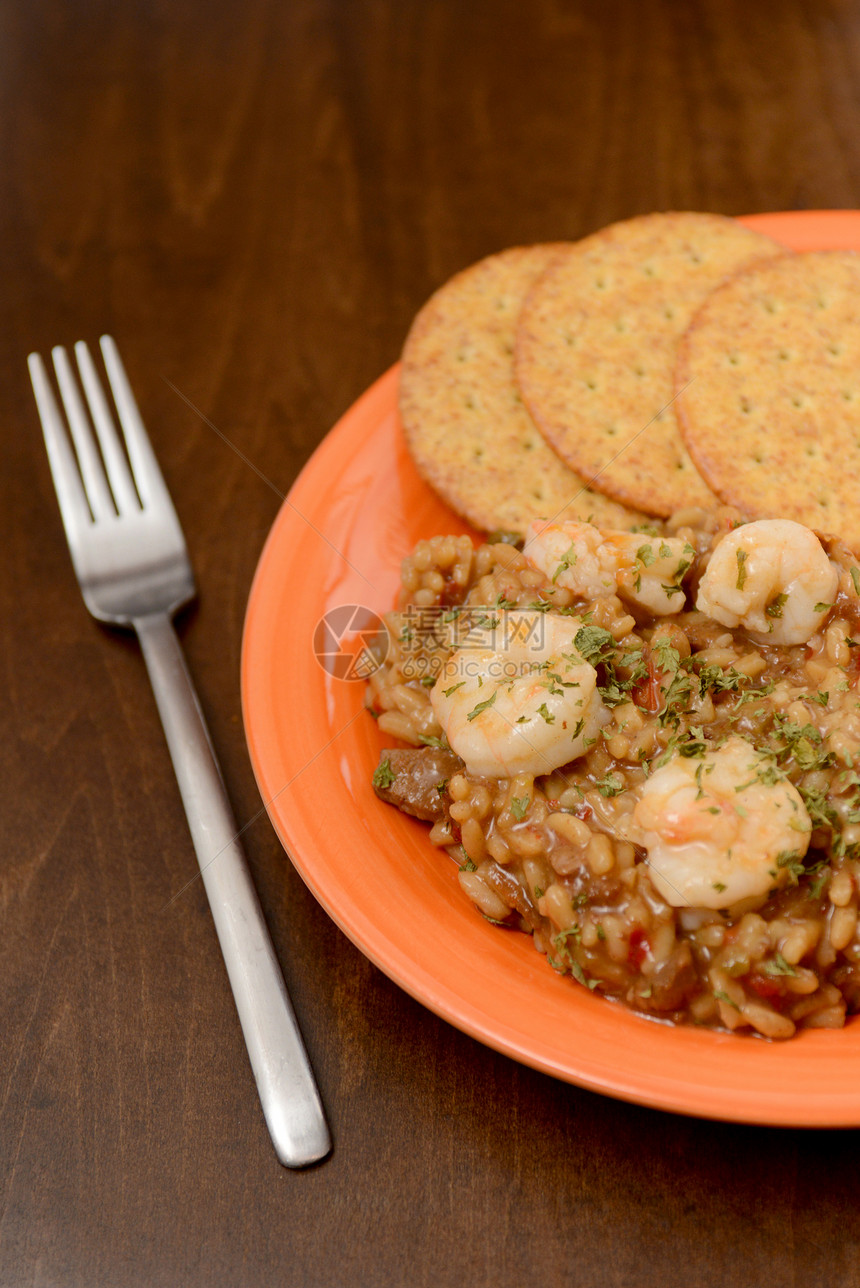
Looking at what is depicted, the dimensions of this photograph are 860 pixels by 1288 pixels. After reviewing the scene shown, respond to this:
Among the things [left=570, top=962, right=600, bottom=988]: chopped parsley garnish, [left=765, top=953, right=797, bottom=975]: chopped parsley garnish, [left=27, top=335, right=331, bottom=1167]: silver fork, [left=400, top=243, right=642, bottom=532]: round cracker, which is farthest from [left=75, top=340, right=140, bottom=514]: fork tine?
[left=765, top=953, right=797, bottom=975]: chopped parsley garnish

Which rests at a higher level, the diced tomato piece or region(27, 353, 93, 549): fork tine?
region(27, 353, 93, 549): fork tine

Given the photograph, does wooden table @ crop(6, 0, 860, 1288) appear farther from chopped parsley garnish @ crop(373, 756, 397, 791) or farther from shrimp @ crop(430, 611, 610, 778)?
shrimp @ crop(430, 611, 610, 778)

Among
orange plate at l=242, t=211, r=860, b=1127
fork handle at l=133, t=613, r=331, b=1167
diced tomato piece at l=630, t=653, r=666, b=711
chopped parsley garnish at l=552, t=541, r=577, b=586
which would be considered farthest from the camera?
chopped parsley garnish at l=552, t=541, r=577, b=586

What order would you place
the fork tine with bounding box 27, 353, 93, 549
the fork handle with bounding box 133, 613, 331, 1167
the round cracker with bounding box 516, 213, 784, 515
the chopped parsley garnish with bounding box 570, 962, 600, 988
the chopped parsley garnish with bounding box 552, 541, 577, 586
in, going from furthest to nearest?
the fork tine with bounding box 27, 353, 93, 549
the round cracker with bounding box 516, 213, 784, 515
the chopped parsley garnish with bounding box 552, 541, 577, 586
the fork handle with bounding box 133, 613, 331, 1167
the chopped parsley garnish with bounding box 570, 962, 600, 988

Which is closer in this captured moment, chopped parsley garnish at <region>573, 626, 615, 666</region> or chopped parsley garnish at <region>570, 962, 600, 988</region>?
chopped parsley garnish at <region>570, 962, 600, 988</region>

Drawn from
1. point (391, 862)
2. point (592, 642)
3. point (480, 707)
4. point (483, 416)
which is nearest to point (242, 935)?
point (391, 862)

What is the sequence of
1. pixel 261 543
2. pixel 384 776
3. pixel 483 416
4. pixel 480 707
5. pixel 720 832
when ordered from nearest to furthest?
pixel 720 832 < pixel 480 707 < pixel 384 776 < pixel 483 416 < pixel 261 543

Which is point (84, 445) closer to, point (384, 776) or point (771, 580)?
point (384, 776)
